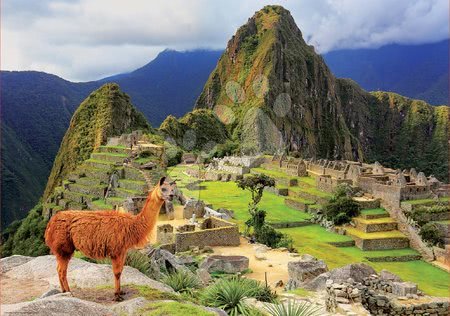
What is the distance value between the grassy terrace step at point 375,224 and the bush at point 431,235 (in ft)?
9.12

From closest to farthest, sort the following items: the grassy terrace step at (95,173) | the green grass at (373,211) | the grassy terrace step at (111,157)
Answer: the grassy terrace step at (95,173) → the green grass at (373,211) → the grassy terrace step at (111,157)

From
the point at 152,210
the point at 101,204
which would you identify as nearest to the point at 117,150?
the point at 101,204

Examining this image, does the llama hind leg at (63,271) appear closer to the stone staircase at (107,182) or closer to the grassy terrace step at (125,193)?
the stone staircase at (107,182)

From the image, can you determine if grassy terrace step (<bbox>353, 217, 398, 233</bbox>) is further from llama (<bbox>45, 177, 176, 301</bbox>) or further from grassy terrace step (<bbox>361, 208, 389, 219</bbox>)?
llama (<bbox>45, 177, 176, 301</bbox>)

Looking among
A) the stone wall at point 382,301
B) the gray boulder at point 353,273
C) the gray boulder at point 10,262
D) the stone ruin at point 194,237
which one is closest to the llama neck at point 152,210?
the gray boulder at point 10,262

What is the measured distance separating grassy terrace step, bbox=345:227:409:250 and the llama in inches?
1119

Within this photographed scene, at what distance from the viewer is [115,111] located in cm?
8600

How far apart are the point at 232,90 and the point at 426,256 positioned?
123 metres

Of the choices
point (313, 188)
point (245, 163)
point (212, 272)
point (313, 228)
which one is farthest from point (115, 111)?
point (212, 272)

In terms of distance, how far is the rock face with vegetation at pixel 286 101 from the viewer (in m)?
134

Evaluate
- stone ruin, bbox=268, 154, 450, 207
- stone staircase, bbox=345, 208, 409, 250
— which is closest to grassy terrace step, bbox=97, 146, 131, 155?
stone ruin, bbox=268, 154, 450, 207

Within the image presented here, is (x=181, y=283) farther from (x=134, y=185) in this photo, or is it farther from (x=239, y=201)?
(x=239, y=201)

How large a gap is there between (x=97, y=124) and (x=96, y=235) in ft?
270

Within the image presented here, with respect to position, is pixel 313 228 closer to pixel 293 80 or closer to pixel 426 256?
pixel 426 256
